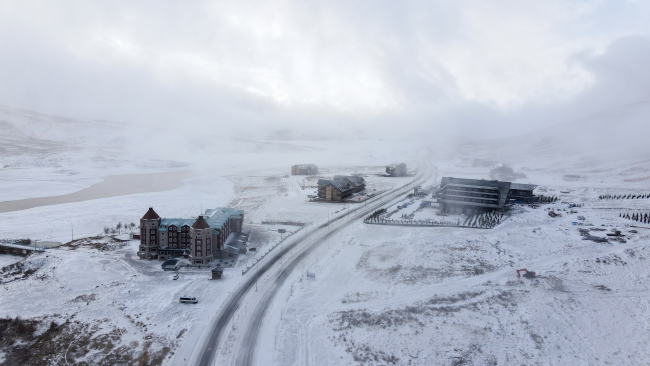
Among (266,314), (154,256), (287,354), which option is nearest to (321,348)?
(287,354)

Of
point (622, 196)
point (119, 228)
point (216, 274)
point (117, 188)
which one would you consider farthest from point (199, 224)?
point (622, 196)

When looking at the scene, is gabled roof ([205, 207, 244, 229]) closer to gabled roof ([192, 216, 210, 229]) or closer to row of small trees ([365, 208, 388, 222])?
gabled roof ([192, 216, 210, 229])

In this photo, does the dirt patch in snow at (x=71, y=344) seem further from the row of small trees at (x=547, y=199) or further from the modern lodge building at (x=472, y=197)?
the row of small trees at (x=547, y=199)

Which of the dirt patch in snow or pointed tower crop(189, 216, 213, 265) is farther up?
pointed tower crop(189, 216, 213, 265)

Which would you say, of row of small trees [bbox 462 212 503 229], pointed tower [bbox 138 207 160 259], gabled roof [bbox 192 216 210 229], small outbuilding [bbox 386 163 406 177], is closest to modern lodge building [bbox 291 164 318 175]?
small outbuilding [bbox 386 163 406 177]

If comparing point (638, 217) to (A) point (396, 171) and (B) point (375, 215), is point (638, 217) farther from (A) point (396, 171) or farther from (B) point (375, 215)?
(A) point (396, 171)

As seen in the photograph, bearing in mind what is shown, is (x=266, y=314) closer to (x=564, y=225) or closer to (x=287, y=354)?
(x=287, y=354)

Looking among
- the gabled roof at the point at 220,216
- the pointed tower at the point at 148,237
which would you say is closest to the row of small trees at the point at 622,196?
the gabled roof at the point at 220,216
